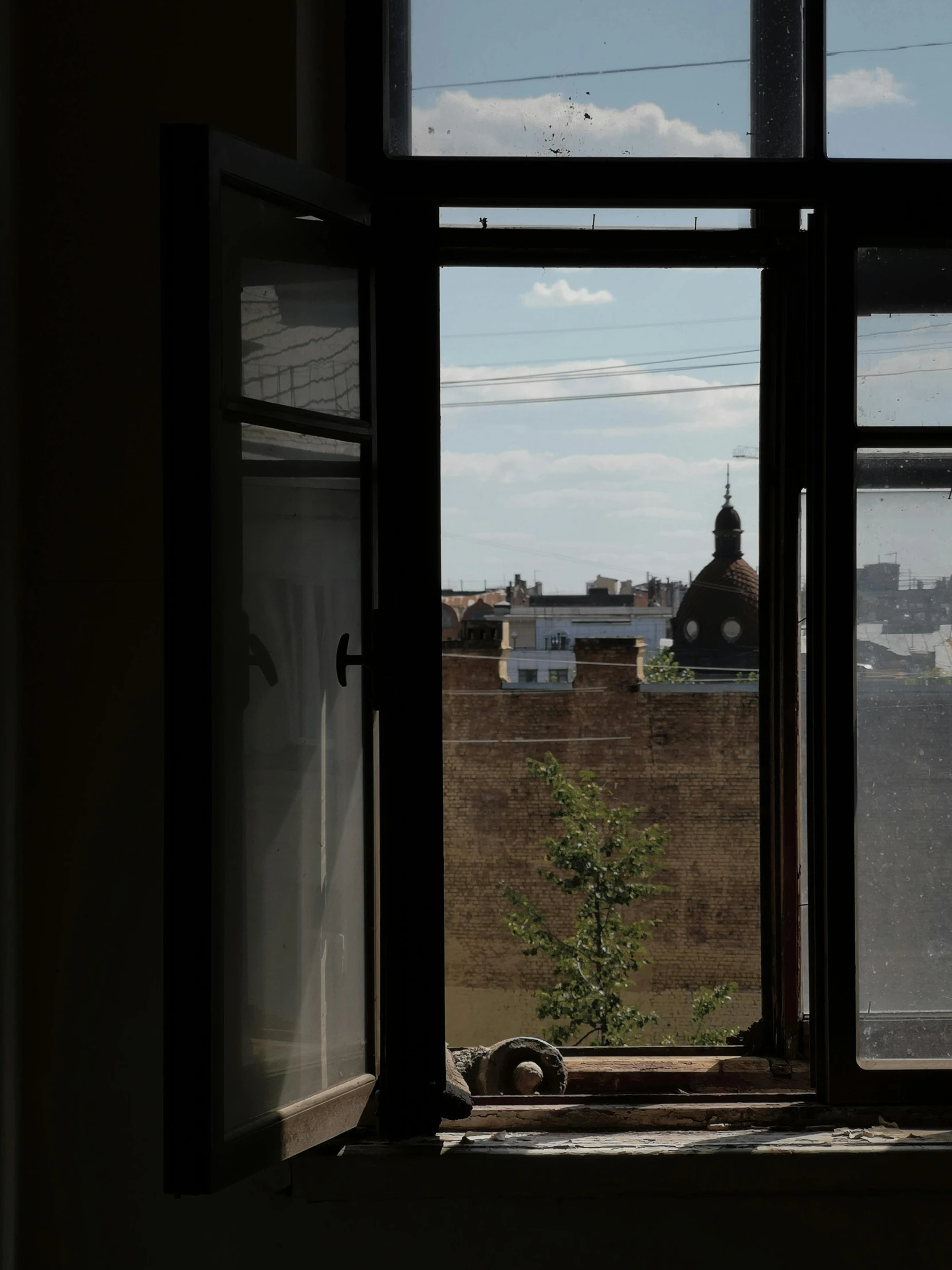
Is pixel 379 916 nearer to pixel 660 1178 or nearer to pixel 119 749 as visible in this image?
pixel 119 749

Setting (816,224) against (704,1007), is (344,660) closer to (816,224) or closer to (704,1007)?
(816,224)

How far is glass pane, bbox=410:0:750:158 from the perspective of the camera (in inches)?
68.1

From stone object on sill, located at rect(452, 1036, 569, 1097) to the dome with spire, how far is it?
→ 16618 mm

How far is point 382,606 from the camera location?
5.44ft

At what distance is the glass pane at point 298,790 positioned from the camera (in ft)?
4.65

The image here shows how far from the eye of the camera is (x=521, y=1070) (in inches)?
95.0

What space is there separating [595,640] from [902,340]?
15226mm

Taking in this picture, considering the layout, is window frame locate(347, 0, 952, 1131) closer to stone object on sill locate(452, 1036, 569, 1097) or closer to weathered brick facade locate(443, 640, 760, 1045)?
stone object on sill locate(452, 1036, 569, 1097)

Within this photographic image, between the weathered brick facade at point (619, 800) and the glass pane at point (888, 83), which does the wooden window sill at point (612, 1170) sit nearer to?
the glass pane at point (888, 83)

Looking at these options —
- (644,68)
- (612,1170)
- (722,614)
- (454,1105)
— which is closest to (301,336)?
(644,68)

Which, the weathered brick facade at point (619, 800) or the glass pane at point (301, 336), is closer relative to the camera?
the glass pane at point (301, 336)

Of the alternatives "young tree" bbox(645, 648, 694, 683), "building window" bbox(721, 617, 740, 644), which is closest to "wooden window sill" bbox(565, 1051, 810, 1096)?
"young tree" bbox(645, 648, 694, 683)

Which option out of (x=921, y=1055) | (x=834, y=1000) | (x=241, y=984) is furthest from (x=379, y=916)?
(x=921, y=1055)

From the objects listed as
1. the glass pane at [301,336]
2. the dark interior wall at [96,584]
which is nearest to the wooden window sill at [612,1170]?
the dark interior wall at [96,584]
